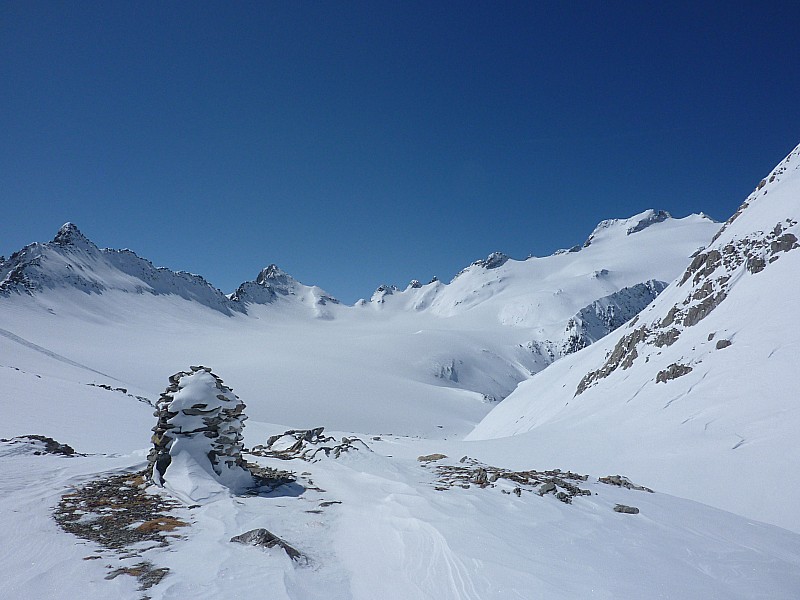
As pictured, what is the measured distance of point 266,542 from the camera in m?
5.80

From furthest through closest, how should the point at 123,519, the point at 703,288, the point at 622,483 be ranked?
the point at 703,288, the point at 622,483, the point at 123,519

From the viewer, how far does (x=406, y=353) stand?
10050 centimetres

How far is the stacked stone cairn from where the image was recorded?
903 centimetres

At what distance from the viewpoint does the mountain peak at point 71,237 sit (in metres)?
144

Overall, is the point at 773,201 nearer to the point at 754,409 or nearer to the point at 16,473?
the point at 754,409

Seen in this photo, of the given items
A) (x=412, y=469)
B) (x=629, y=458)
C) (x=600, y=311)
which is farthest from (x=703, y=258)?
(x=600, y=311)

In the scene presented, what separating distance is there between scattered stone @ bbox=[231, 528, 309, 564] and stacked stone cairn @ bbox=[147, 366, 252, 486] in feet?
11.1

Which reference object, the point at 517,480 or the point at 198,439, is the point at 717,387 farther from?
the point at 198,439

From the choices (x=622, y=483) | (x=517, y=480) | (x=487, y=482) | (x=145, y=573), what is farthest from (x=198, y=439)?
(x=622, y=483)

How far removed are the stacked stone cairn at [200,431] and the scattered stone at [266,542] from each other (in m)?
3.39

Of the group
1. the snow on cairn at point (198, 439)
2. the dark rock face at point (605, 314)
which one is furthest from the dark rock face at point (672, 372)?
the dark rock face at point (605, 314)

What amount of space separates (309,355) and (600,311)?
98225mm

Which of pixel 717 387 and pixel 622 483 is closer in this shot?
pixel 622 483

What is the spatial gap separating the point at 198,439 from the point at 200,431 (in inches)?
6.9
